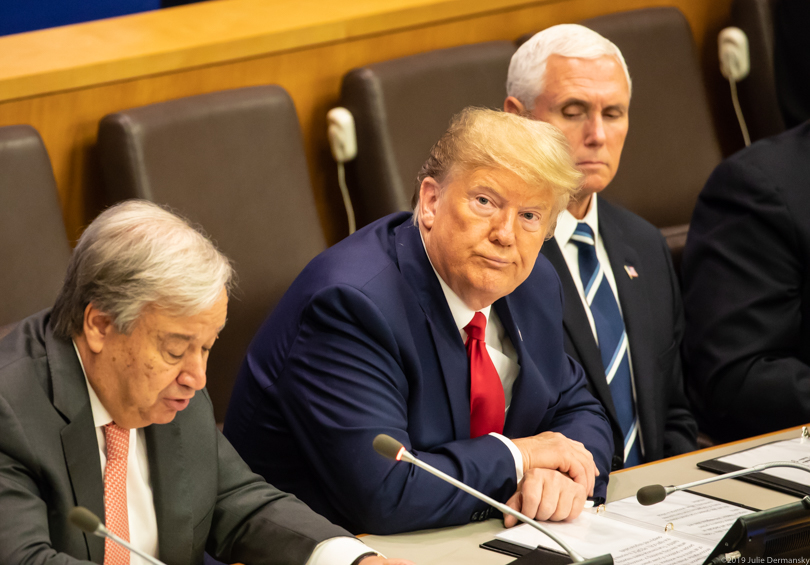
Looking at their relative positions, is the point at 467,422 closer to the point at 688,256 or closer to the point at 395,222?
the point at 395,222

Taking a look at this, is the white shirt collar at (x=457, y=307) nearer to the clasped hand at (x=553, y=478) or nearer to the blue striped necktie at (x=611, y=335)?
the clasped hand at (x=553, y=478)

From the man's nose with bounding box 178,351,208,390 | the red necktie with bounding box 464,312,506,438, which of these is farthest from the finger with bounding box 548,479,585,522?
the man's nose with bounding box 178,351,208,390

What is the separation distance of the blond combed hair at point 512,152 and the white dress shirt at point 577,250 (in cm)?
51

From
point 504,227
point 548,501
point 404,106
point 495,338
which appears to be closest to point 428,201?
point 504,227

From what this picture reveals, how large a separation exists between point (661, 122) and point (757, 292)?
0.91m

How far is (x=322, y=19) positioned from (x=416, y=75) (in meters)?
0.34

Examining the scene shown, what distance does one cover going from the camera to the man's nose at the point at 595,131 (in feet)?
8.33

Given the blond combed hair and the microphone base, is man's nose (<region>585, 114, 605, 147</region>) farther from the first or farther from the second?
the microphone base

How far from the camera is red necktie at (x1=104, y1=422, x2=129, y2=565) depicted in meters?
1.56

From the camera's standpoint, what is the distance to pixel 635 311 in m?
2.47

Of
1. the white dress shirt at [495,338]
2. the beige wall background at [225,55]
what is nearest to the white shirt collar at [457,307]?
the white dress shirt at [495,338]

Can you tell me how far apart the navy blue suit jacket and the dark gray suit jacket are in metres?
0.12

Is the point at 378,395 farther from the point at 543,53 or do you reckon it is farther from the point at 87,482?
the point at 543,53

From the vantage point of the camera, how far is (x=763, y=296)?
99.5 inches
